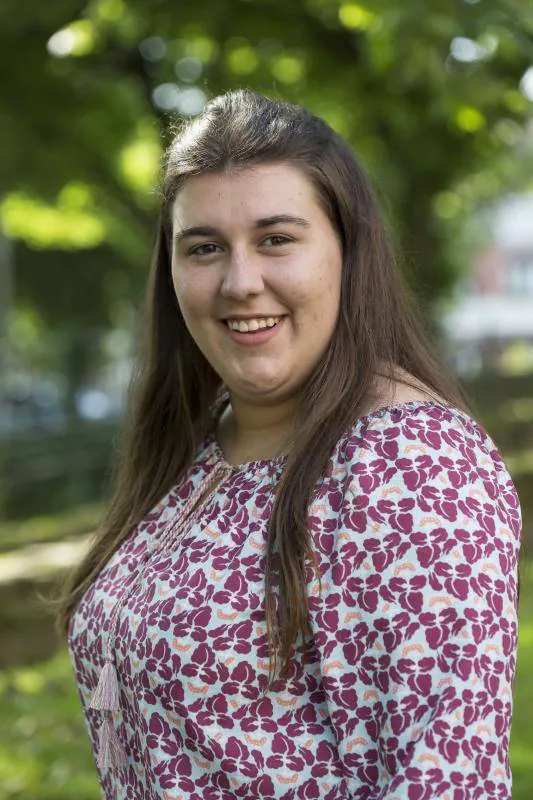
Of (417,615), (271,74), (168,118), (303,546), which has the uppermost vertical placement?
(271,74)

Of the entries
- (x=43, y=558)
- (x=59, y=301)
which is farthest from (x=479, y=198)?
(x=43, y=558)

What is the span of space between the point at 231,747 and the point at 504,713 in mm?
462

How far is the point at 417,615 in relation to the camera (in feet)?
6.07

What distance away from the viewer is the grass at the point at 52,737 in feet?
17.0

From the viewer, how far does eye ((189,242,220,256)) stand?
223 cm

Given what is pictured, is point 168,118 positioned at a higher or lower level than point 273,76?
lower

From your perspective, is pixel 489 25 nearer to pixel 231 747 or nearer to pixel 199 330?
pixel 199 330

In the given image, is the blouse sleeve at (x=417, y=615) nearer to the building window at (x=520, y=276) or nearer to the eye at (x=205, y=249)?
the eye at (x=205, y=249)

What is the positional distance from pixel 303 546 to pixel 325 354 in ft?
1.41

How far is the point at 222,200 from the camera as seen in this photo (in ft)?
7.17

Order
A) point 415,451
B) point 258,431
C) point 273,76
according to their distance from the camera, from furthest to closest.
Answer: point 273,76 → point 258,431 → point 415,451

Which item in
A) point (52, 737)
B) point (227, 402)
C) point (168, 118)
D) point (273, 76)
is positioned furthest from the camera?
point (273, 76)

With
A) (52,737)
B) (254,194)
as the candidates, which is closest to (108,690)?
(254,194)

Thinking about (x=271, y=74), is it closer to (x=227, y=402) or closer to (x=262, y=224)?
(x=227, y=402)
